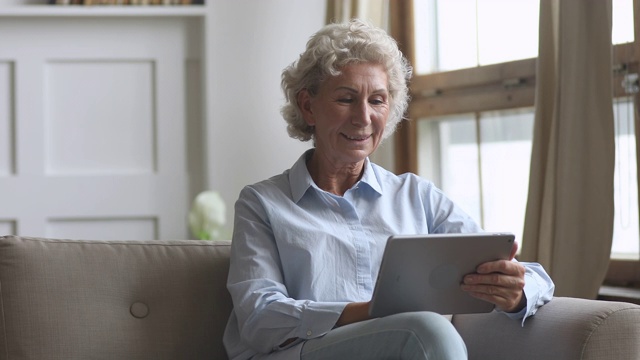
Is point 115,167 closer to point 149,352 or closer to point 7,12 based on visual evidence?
point 7,12

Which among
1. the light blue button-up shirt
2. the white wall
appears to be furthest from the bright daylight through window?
the light blue button-up shirt

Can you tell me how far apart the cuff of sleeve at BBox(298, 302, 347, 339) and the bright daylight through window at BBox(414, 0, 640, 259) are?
4.14 ft

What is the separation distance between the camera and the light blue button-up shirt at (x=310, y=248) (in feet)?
5.80

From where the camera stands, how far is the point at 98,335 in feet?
6.39

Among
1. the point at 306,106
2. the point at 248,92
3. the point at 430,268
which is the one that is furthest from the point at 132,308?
the point at 248,92

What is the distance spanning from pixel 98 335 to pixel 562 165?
131 centimetres

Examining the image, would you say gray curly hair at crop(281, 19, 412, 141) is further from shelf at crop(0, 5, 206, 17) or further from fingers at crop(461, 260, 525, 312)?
shelf at crop(0, 5, 206, 17)

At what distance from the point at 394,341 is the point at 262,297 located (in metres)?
0.31

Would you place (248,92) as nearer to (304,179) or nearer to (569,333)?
(304,179)

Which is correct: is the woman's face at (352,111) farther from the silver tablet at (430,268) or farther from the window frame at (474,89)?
the window frame at (474,89)

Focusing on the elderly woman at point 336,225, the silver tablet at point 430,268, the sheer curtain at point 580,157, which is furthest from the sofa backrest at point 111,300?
the sheer curtain at point 580,157

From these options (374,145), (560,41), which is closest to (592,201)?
(560,41)

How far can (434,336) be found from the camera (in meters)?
1.54

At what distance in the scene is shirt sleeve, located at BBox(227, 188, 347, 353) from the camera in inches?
67.9
